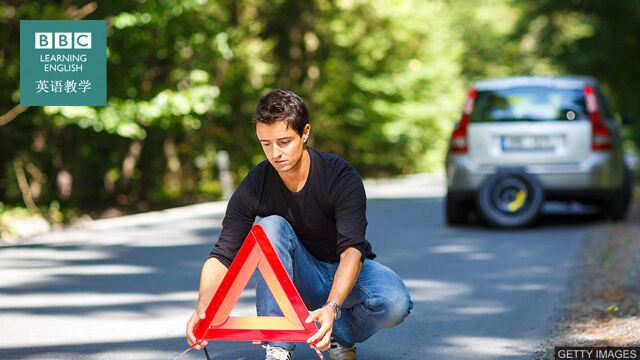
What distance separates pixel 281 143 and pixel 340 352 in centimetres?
123

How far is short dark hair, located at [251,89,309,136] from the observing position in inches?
184

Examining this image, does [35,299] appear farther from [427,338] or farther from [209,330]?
[209,330]

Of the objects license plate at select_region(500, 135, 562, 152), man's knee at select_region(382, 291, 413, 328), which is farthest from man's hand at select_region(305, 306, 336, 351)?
license plate at select_region(500, 135, 562, 152)

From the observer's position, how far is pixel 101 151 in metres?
22.5

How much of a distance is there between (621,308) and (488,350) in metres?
1.71

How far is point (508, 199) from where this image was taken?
13320 millimetres

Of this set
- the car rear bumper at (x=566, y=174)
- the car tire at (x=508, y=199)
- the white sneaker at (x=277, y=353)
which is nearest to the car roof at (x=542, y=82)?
the car rear bumper at (x=566, y=174)

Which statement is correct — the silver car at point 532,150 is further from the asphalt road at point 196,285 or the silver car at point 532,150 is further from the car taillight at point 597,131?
the asphalt road at point 196,285

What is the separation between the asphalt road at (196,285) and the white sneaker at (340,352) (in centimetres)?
56

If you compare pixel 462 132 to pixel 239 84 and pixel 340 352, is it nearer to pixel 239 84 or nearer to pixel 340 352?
pixel 340 352

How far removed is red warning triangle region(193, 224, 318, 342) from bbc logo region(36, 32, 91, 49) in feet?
30.6

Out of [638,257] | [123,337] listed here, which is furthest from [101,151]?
[123,337]

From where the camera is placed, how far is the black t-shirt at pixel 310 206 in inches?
194

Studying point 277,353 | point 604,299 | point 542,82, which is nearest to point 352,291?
point 277,353
